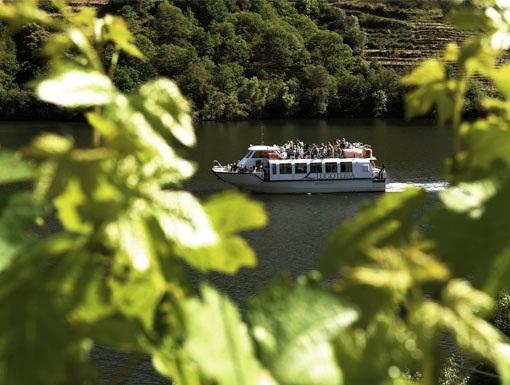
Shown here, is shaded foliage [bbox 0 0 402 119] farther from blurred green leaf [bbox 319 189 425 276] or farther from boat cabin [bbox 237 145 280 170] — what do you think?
blurred green leaf [bbox 319 189 425 276]

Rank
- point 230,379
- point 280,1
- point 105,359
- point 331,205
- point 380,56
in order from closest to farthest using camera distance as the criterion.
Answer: point 230,379 → point 105,359 → point 331,205 → point 380,56 → point 280,1

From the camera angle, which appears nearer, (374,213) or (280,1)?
(374,213)

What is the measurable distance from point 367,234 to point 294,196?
64.8 feet

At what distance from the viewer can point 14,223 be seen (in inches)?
17.1

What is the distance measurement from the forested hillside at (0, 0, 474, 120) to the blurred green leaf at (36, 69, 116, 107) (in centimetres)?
3846

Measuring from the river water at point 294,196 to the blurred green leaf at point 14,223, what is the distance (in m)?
0.06

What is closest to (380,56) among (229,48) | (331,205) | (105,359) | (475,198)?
(229,48)

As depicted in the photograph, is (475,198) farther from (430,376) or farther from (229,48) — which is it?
(229,48)

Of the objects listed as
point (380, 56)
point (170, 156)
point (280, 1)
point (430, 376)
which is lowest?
point (380, 56)

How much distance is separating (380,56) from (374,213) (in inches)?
2080

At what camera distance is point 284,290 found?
1.06 feet

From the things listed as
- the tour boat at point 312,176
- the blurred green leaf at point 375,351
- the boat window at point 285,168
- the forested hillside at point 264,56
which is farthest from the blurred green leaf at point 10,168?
the forested hillside at point 264,56

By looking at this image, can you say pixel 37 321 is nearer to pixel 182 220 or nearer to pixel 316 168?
pixel 182 220

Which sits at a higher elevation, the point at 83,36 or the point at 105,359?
the point at 83,36
